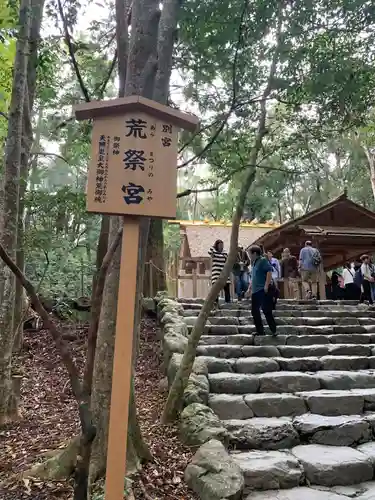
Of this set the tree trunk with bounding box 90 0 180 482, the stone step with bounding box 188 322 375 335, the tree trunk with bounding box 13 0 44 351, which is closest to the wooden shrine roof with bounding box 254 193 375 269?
the stone step with bounding box 188 322 375 335

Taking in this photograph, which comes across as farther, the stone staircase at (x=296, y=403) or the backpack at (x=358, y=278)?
the backpack at (x=358, y=278)

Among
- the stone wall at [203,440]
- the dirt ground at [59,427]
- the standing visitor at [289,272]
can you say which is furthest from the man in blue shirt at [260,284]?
the standing visitor at [289,272]

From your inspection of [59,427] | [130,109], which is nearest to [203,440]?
[59,427]

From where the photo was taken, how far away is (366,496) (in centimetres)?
350

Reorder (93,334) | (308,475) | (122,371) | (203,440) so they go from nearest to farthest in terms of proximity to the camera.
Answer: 1. (122,371)
2. (93,334)
3. (308,475)
4. (203,440)

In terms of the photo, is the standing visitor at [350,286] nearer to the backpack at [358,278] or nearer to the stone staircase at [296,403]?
the backpack at [358,278]

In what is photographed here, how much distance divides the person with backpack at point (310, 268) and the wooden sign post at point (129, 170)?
8.77 metres

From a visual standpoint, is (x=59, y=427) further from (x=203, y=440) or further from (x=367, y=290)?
(x=367, y=290)

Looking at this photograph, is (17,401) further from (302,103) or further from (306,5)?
(306,5)

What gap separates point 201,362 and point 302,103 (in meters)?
3.78

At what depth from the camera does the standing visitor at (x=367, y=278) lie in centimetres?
1071

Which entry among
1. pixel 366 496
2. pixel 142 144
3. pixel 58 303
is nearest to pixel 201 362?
pixel 366 496

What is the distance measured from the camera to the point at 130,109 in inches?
113

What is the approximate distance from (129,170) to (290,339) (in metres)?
5.27
